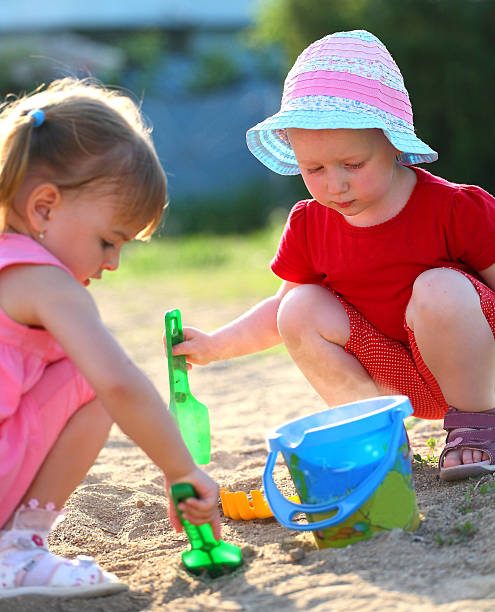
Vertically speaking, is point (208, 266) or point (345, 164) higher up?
point (345, 164)

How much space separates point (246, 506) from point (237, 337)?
515 millimetres

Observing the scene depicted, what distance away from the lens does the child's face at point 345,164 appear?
84.8 inches

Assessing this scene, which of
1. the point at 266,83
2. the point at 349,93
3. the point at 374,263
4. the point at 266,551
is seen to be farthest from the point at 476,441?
the point at 266,83

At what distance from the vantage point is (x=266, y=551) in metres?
1.80

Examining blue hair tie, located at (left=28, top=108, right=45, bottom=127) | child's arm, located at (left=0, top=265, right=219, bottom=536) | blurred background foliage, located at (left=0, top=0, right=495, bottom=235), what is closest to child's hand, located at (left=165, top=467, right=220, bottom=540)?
child's arm, located at (left=0, top=265, right=219, bottom=536)

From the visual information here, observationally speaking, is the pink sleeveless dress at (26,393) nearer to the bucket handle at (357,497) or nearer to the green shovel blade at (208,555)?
the green shovel blade at (208,555)

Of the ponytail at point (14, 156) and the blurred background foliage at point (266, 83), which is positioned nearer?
the ponytail at point (14, 156)

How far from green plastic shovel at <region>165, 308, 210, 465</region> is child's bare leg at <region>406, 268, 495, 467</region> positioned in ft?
1.94

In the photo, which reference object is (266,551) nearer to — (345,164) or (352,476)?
(352,476)

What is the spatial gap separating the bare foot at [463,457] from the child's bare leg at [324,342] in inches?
12.3

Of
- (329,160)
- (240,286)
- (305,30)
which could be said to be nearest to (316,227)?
(329,160)

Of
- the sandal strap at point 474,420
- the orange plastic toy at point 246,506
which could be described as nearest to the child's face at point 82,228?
the orange plastic toy at point 246,506

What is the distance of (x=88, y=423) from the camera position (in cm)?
179

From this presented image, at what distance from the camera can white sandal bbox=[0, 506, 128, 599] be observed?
163cm
